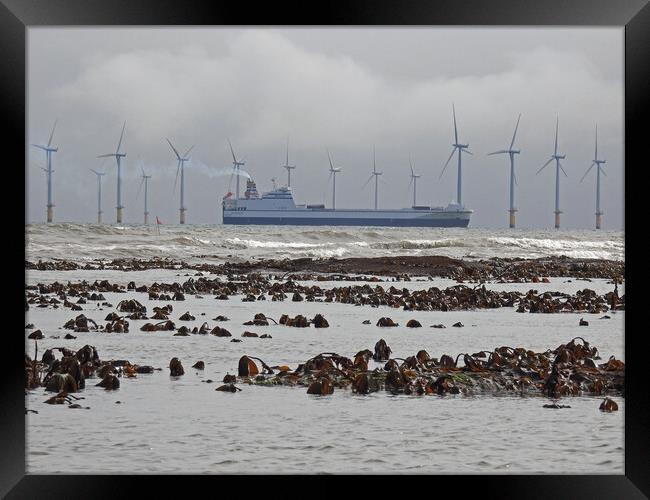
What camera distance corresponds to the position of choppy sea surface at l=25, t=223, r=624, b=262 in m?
19.2

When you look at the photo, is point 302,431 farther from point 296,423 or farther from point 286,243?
point 286,243

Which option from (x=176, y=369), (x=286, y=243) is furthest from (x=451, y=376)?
(x=286, y=243)

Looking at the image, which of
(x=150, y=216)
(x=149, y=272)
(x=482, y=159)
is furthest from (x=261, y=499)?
(x=482, y=159)

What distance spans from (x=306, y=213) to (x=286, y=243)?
844 inches

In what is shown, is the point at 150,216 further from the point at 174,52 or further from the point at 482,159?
the point at 482,159

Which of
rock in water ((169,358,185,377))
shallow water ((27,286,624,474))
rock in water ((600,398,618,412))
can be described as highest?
rock in water ((169,358,185,377))

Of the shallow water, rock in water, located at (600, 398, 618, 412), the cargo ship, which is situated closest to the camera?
the shallow water

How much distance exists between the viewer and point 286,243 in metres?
23.6

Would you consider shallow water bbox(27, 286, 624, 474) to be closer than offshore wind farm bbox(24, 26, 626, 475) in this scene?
Yes

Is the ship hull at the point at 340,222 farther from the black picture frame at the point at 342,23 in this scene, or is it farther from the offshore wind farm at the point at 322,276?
the black picture frame at the point at 342,23

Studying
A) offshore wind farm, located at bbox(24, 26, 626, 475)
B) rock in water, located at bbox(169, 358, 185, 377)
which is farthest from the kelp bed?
rock in water, located at bbox(169, 358, 185, 377)

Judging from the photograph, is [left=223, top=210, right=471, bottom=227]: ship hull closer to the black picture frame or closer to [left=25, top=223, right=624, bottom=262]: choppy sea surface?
[left=25, top=223, right=624, bottom=262]: choppy sea surface

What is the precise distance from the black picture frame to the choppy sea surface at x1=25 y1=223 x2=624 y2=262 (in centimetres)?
1457

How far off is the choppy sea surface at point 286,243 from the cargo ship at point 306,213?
37.9ft
